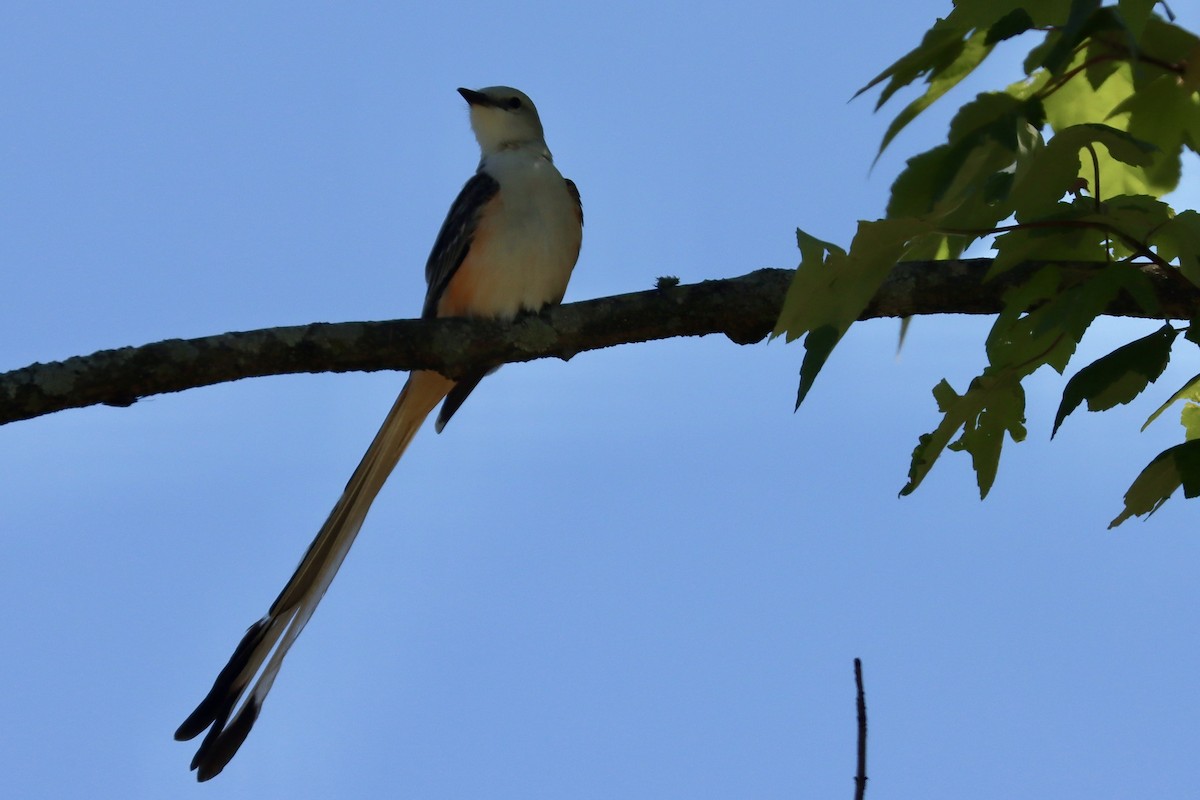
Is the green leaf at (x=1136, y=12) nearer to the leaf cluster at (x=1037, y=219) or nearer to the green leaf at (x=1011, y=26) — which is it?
the leaf cluster at (x=1037, y=219)

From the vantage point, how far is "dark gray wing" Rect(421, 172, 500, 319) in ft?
16.5

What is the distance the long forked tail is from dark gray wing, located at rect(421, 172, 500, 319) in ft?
1.86

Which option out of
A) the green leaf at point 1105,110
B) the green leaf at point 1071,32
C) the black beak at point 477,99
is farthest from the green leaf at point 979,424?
the black beak at point 477,99

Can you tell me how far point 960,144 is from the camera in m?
1.95

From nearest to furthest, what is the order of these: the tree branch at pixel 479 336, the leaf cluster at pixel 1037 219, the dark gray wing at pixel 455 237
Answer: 1. the leaf cluster at pixel 1037 219
2. the tree branch at pixel 479 336
3. the dark gray wing at pixel 455 237

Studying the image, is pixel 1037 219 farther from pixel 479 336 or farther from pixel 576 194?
pixel 576 194

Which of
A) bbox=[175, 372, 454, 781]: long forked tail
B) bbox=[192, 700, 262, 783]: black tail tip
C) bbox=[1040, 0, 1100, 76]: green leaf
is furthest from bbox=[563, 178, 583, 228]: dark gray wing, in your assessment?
bbox=[1040, 0, 1100, 76]: green leaf

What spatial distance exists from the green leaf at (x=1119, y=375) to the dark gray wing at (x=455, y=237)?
3214 millimetres

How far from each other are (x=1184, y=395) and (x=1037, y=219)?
0.48 meters

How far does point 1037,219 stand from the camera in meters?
2.05

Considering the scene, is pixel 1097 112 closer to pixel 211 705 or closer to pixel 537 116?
pixel 211 705

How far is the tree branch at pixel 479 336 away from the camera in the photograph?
115 inches

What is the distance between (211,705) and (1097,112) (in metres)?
3.05

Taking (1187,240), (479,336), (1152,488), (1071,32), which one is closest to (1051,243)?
(1187,240)
